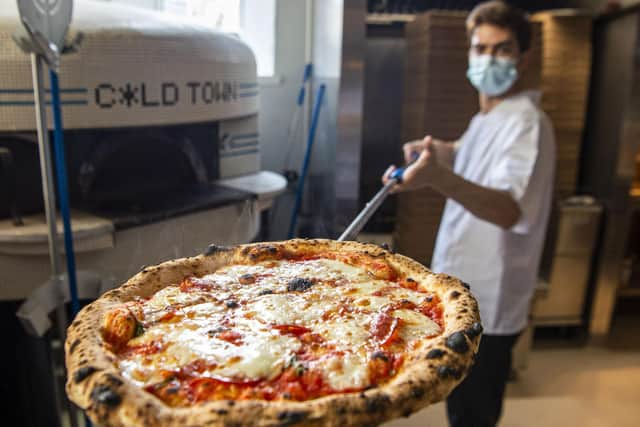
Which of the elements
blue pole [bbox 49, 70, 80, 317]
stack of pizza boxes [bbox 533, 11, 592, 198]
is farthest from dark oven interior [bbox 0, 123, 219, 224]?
stack of pizza boxes [bbox 533, 11, 592, 198]

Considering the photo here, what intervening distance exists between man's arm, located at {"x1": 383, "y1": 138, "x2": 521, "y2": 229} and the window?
2.13 ft

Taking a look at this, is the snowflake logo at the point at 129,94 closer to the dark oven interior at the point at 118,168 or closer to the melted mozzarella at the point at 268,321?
the dark oven interior at the point at 118,168

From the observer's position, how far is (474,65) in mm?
1823

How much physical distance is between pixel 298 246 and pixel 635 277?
3453mm

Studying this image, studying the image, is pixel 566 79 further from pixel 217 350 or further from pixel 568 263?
A: pixel 217 350

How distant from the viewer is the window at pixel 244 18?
1.68 m

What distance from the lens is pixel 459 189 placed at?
1.54 m

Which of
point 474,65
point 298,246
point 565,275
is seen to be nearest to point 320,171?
point 474,65

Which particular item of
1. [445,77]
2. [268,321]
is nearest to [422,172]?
[268,321]

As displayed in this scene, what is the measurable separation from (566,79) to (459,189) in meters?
2.10

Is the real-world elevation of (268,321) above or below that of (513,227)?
above

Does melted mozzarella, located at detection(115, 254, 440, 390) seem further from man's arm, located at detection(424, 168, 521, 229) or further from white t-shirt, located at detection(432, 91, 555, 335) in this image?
white t-shirt, located at detection(432, 91, 555, 335)

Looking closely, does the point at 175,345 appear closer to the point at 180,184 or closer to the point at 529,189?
the point at 529,189

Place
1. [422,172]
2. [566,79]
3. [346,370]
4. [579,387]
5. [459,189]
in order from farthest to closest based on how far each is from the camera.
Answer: [566,79], [579,387], [459,189], [422,172], [346,370]
